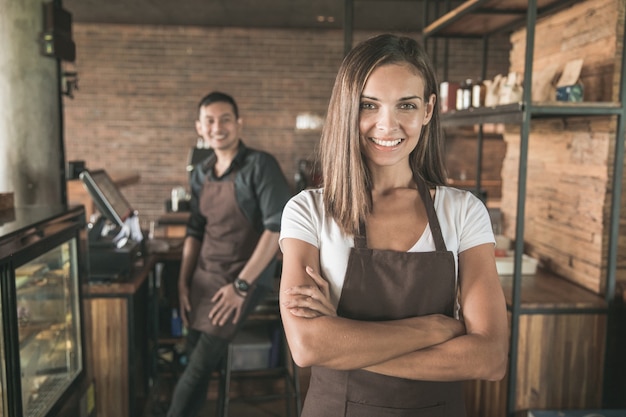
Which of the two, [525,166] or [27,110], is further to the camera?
[27,110]

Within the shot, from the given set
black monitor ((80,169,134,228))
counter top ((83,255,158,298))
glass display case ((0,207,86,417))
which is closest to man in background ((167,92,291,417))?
counter top ((83,255,158,298))

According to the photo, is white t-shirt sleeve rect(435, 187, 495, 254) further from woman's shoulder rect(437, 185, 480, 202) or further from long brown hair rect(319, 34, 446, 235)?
long brown hair rect(319, 34, 446, 235)

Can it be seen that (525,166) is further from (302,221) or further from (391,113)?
(302,221)

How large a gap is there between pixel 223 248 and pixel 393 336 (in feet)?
5.25

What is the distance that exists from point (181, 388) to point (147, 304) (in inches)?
28.6

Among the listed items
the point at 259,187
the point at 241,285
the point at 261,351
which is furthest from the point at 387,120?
the point at 261,351

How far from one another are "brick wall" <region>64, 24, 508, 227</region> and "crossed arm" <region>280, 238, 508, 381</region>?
20.1 ft

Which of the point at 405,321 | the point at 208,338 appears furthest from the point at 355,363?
the point at 208,338

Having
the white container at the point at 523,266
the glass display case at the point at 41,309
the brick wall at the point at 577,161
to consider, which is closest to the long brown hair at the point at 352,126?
the glass display case at the point at 41,309

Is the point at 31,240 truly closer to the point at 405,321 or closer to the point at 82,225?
the point at 82,225

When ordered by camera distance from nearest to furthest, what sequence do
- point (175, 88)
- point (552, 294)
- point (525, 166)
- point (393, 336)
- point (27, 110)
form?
point (393, 336)
point (525, 166)
point (27, 110)
point (552, 294)
point (175, 88)

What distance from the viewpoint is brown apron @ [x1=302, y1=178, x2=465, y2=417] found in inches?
51.9

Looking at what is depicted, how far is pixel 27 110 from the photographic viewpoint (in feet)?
8.00

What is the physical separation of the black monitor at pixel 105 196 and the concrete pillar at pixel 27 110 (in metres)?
0.15
